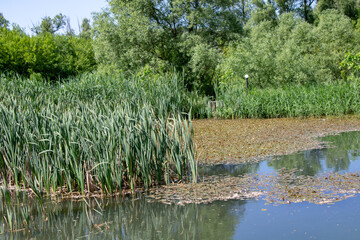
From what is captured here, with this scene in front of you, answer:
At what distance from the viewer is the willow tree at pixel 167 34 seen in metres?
17.0

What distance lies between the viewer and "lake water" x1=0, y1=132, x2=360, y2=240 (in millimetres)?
3631

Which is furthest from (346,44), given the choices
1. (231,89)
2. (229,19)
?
(231,89)

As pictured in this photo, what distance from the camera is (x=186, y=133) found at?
523cm

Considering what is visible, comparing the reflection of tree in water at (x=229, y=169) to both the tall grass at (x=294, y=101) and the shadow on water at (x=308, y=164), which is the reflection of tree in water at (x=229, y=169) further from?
the tall grass at (x=294, y=101)

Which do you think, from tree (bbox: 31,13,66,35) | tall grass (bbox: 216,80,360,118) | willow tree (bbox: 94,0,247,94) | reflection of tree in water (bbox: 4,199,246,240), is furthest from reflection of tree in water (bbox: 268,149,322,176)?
tree (bbox: 31,13,66,35)

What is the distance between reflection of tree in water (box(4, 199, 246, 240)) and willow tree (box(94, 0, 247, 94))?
12498mm

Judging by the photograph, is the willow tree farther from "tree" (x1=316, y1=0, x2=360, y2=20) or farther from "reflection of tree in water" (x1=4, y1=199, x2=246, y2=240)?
"tree" (x1=316, y1=0, x2=360, y2=20)

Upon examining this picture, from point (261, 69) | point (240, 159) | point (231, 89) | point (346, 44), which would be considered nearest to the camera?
point (240, 159)

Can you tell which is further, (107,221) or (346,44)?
(346,44)

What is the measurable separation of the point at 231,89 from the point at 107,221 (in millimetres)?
10484

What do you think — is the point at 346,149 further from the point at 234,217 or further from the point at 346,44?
the point at 346,44

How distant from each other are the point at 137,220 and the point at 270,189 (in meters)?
1.74

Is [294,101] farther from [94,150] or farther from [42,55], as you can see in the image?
[42,55]

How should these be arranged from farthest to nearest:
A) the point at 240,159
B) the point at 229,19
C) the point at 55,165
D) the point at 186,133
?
the point at 229,19 → the point at 240,159 → the point at 186,133 → the point at 55,165
